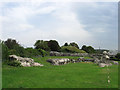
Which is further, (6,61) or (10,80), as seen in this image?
(6,61)

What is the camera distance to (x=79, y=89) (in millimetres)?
5582

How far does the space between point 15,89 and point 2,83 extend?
1.13m

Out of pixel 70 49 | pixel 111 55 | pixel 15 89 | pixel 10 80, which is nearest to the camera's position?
pixel 15 89

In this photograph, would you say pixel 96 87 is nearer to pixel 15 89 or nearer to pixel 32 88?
pixel 32 88

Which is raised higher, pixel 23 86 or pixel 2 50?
pixel 2 50

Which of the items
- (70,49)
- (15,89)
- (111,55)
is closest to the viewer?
(15,89)

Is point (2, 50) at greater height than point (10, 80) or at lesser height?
greater

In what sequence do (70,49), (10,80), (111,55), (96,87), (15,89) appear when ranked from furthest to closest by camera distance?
(70,49) → (111,55) → (10,80) → (96,87) → (15,89)

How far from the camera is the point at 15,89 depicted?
5445 mm

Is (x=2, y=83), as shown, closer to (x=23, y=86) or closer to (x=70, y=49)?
(x=23, y=86)

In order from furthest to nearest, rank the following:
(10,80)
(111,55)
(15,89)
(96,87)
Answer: (111,55) < (10,80) < (96,87) < (15,89)

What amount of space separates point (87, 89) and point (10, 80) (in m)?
3.83

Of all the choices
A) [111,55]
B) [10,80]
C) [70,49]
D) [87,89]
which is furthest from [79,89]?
[70,49]

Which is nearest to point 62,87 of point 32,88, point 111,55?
point 32,88
